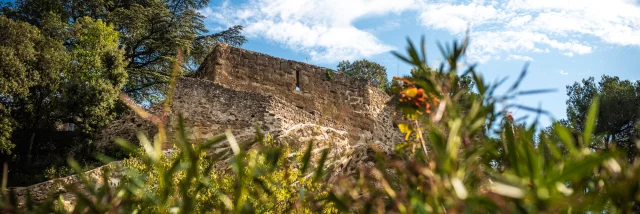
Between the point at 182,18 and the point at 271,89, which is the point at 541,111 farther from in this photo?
the point at 182,18

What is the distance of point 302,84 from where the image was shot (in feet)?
46.0

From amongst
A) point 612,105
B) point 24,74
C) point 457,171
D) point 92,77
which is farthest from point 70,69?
point 612,105

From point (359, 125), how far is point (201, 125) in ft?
16.5

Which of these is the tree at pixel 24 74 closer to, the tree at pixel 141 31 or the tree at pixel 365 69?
the tree at pixel 141 31

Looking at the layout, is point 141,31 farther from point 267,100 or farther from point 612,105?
point 612,105

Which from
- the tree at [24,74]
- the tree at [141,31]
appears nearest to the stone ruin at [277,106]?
the tree at [24,74]

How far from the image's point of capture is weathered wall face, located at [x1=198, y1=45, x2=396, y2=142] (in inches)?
504

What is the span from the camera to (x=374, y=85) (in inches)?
606

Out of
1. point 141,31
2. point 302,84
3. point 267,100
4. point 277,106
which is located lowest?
point 277,106

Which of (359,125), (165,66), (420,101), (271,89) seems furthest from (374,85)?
(420,101)

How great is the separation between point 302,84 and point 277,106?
284 cm

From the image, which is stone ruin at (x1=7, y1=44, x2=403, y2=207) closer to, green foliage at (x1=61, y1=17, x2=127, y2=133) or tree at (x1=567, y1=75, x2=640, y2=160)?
green foliage at (x1=61, y1=17, x2=127, y2=133)

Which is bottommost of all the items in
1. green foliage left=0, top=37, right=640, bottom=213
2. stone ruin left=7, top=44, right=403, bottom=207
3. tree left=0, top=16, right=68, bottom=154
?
green foliage left=0, top=37, right=640, bottom=213

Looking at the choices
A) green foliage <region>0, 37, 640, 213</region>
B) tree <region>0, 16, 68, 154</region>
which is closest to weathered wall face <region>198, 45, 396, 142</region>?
tree <region>0, 16, 68, 154</region>
